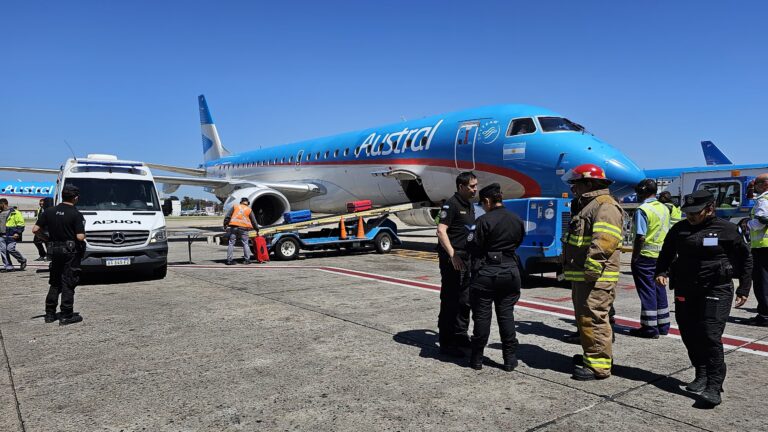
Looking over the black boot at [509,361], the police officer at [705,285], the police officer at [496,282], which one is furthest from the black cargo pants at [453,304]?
the police officer at [705,285]

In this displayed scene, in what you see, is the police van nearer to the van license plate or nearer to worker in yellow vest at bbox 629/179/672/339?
the van license plate

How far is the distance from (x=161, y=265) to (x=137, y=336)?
439 cm

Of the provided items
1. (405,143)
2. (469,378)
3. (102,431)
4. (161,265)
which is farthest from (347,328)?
(405,143)

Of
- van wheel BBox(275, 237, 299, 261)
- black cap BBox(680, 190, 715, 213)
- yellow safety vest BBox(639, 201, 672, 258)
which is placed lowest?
van wheel BBox(275, 237, 299, 261)

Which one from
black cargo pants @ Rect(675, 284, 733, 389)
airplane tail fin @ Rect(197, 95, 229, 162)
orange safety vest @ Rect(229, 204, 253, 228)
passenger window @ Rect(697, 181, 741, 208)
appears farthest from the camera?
airplane tail fin @ Rect(197, 95, 229, 162)

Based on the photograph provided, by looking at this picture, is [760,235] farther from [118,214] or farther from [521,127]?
[118,214]

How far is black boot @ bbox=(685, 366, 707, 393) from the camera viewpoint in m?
3.94

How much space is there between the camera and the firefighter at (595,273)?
4.27 m

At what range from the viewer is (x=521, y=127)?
12.1m

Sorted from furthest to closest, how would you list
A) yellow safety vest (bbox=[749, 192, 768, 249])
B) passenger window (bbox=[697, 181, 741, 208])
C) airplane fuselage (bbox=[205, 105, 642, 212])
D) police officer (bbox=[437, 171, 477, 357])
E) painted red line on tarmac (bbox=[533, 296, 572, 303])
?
passenger window (bbox=[697, 181, 741, 208]), airplane fuselage (bbox=[205, 105, 642, 212]), painted red line on tarmac (bbox=[533, 296, 572, 303]), yellow safety vest (bbox=[749, 192, 768, 249]), police officer (bbox=[437, 171, 477, 357])

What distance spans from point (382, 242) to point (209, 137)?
72.1 ft

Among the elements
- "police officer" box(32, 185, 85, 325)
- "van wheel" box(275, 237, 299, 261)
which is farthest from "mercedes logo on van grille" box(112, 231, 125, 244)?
"van wheel" box(275, 237, 299, 261)

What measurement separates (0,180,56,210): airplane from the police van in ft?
180

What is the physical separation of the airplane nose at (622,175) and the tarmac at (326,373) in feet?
10.7
